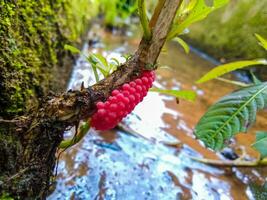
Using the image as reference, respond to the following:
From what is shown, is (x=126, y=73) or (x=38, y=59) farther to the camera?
(x=38, y=59)

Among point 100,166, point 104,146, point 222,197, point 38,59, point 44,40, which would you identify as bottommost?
point 222,197

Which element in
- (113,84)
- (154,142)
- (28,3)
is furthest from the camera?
(154,142)

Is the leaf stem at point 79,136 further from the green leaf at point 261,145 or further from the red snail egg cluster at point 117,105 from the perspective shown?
the green leaf at point 261,145

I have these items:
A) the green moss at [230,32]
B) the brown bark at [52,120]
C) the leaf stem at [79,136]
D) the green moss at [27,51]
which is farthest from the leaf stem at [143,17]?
the green moss at [230,32]

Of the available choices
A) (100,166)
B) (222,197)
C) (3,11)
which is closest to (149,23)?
(3,11)

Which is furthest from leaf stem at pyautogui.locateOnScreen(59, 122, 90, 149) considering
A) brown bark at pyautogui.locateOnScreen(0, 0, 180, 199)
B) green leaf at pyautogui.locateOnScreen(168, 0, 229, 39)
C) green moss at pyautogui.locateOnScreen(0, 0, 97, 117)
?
green leaf at pyautogui.locateOnScreen(168, 0, 229, 39)

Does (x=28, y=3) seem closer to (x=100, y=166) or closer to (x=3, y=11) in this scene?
(x=3, y=11)

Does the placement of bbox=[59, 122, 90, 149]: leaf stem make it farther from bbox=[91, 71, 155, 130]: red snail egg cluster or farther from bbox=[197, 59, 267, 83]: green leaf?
bbox=[197, 59, 267, 83]: green leaf
